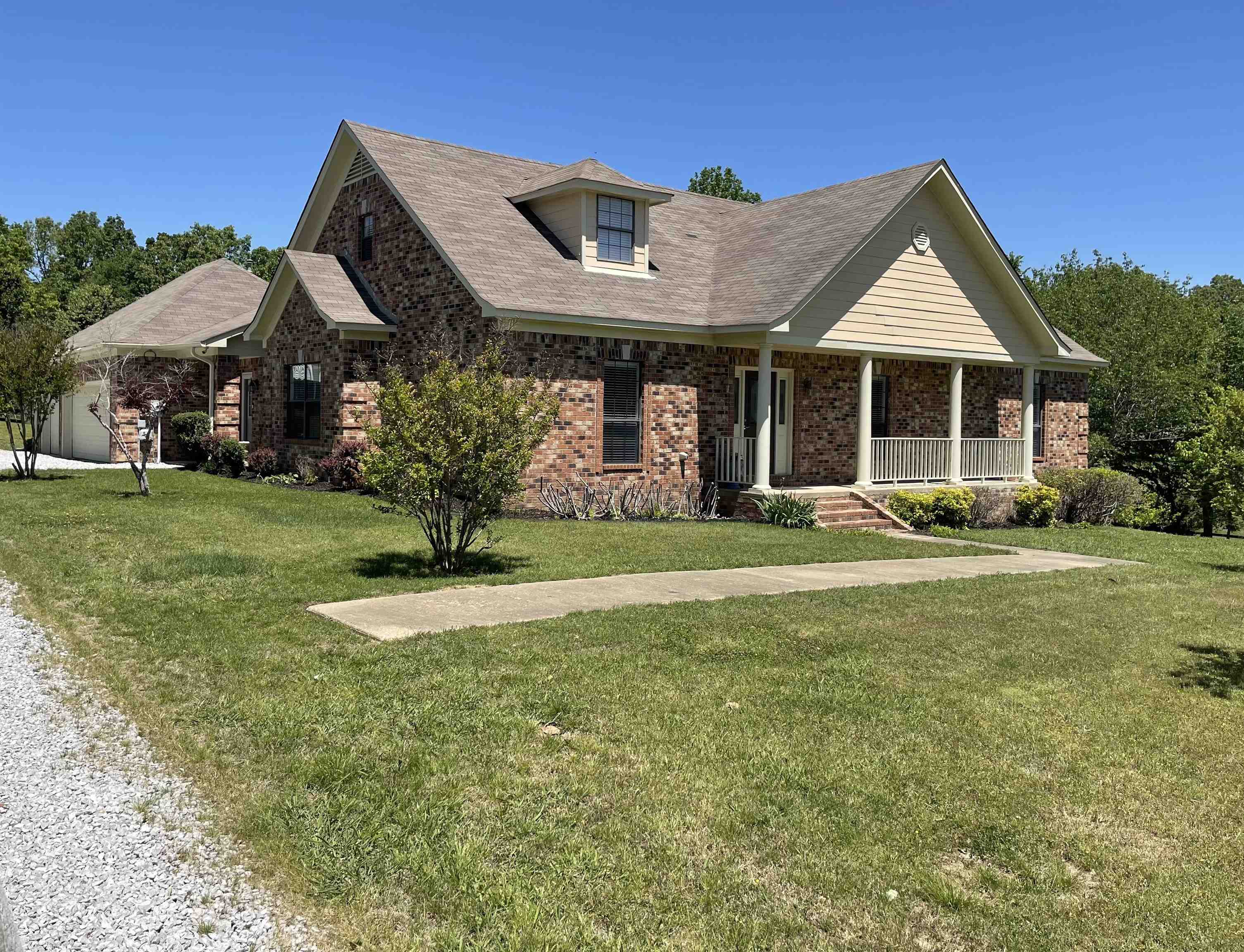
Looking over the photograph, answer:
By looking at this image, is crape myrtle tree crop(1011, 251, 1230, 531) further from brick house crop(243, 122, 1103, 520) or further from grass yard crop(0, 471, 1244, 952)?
grass yard crop(0, 471, 1244, 952)

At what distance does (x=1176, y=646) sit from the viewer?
904 centimetres

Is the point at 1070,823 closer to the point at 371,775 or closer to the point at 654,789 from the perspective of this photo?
the point at 654,789

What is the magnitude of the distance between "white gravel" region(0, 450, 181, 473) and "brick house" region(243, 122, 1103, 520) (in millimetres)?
4125

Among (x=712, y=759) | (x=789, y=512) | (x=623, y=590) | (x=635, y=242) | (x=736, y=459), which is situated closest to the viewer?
(x=712, y=759)

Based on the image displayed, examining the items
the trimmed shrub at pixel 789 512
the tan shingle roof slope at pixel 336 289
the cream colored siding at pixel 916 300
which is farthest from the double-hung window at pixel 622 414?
the tan shingle roof slope at pixel 336 289

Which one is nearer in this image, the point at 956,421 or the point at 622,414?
the point at 622,414

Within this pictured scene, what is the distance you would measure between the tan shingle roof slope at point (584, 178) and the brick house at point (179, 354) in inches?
321

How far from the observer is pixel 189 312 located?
29.8 m

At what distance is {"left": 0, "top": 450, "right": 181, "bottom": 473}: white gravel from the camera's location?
25234 mm

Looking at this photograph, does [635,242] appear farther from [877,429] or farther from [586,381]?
[877,429]

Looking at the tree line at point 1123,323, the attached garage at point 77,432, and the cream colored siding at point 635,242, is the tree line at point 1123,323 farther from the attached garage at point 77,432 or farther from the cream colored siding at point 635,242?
the cream colored siding at point 635,242

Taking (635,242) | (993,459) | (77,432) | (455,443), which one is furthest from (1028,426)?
(77,432)

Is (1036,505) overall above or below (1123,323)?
below

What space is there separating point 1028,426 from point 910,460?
3.61m
